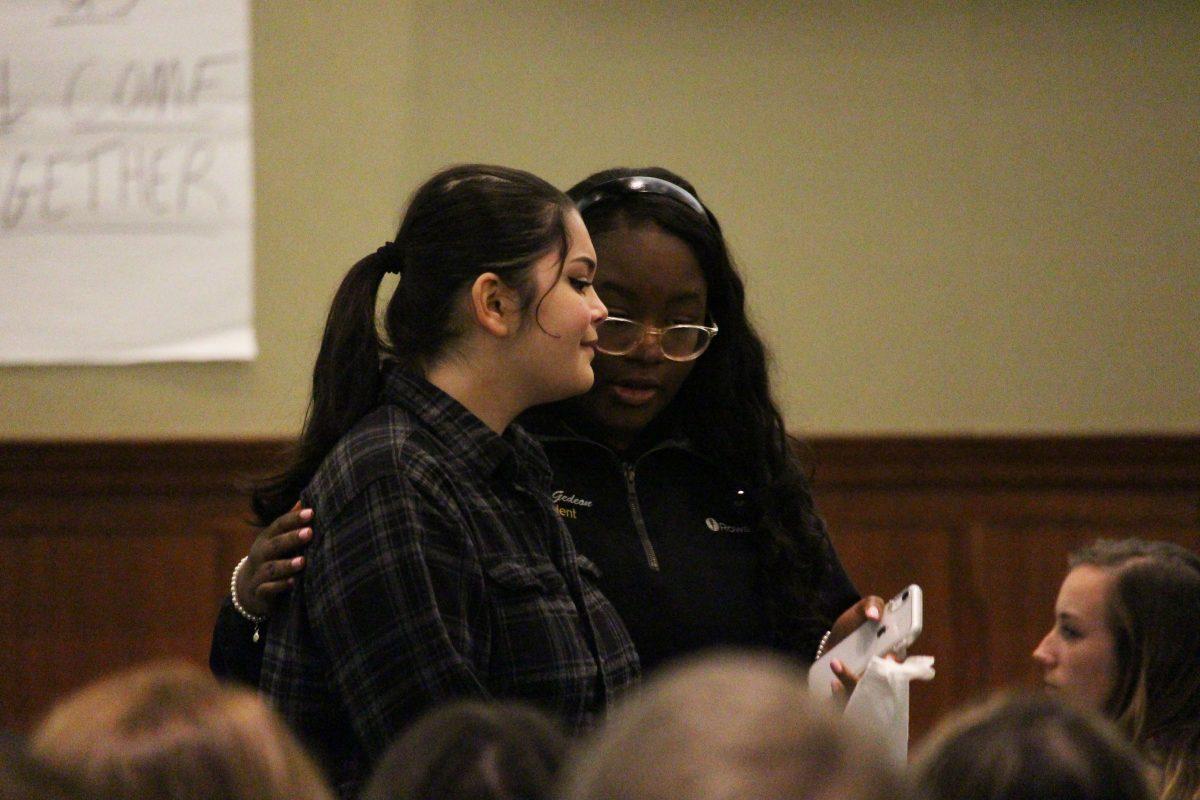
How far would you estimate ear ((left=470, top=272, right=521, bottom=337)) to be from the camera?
5.60ft

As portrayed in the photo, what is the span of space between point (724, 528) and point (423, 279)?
1.89ft

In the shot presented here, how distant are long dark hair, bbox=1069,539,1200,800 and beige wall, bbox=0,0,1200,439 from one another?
4.82ft

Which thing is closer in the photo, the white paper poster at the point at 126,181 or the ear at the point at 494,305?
the ear at the point at 494,305

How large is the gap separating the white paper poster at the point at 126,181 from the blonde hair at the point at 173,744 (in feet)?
8.67

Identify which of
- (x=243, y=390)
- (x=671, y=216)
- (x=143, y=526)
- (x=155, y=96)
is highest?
(x=671, y=216)

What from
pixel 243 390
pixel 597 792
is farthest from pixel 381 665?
pixel 243 390

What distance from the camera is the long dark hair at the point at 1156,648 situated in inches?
73.9

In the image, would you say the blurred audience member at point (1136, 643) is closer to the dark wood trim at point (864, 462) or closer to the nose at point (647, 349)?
the nose at point (647, 349)

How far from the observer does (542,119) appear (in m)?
3.53

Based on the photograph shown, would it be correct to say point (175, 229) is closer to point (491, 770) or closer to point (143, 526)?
point (143, 526)

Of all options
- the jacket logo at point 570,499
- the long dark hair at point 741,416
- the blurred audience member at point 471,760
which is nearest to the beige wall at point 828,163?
the long dark hair at point 741,416

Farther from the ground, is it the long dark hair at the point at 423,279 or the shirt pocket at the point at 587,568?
the long dark hair at the point at 423,279

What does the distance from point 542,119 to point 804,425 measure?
93cm

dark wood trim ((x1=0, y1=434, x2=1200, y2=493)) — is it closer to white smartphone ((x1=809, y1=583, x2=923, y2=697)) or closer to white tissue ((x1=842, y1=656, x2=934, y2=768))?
white smartphone ((x1=809, y1=583, x2=923, y2=697))
